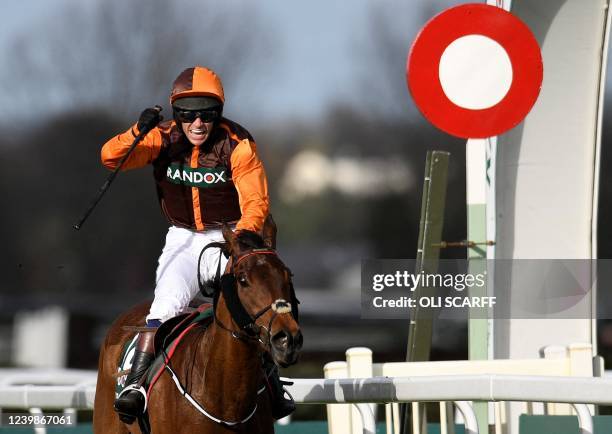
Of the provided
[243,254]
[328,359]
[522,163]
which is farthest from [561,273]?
[328,359]

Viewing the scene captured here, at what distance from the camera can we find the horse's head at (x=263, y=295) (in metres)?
4.72

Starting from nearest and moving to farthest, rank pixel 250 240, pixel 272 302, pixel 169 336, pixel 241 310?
1. pixel 272 302
2. pixel 241 310
3. pixel 250 240
4. pixel 169 336

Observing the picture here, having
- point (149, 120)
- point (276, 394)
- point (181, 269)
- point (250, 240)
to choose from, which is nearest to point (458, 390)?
point (276, 394)

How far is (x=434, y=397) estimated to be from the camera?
5438mm

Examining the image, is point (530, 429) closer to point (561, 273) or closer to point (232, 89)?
point (561, 273)

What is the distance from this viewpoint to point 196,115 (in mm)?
5742

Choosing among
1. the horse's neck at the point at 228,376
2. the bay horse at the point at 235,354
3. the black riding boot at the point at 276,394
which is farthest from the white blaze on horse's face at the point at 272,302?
the black riding boot at the point at 276,394

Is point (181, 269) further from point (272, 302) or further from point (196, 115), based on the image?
point (272, 302)

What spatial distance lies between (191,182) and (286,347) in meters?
1.42

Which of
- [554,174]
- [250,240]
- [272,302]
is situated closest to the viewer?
[272,302]

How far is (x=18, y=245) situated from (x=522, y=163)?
16.2 m

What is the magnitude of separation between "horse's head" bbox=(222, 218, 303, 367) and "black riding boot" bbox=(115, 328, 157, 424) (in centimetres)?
72

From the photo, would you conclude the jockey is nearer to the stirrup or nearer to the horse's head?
the stirrup

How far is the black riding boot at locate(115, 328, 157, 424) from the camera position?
5.53 metres
